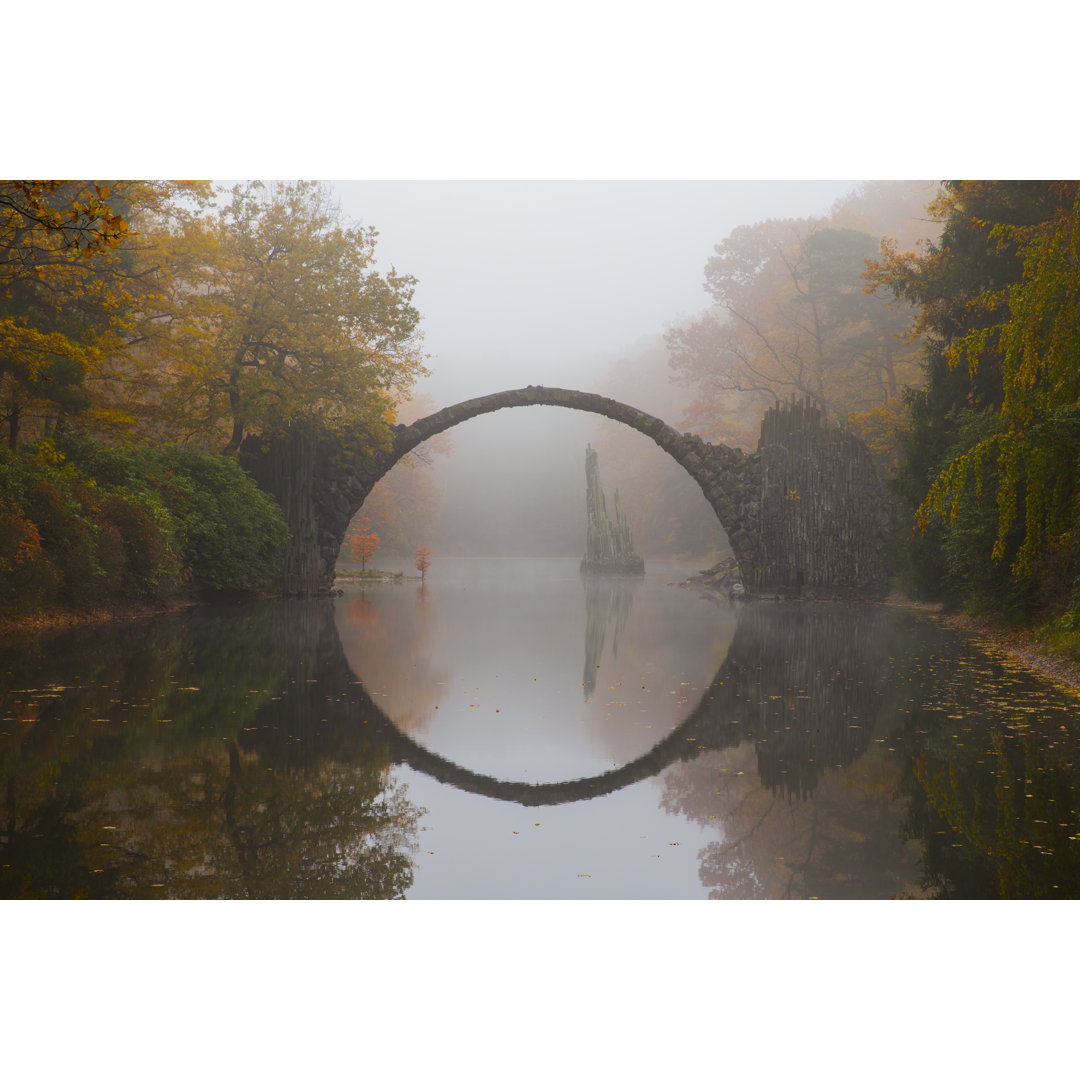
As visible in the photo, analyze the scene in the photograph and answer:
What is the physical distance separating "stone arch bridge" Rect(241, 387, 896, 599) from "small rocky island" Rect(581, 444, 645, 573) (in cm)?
1279

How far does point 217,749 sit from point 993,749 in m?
4.93

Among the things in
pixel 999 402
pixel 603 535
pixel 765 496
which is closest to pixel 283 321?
pixel 765 496

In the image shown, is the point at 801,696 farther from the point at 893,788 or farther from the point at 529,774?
the point at 529,774

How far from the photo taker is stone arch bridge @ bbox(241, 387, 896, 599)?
17969 mm

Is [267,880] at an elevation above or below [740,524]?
below

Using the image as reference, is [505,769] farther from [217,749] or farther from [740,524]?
[740,524]

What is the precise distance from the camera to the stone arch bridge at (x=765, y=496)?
18.0 metres

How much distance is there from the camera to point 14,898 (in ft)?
10.9

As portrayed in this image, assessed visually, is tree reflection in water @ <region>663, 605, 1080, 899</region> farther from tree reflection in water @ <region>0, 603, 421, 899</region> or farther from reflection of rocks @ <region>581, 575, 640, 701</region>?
reflection of rocks @ <region>581, 575, 640, 701</region>

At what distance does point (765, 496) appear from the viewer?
728 inches

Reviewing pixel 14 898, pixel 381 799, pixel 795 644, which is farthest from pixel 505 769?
pixel 795 644

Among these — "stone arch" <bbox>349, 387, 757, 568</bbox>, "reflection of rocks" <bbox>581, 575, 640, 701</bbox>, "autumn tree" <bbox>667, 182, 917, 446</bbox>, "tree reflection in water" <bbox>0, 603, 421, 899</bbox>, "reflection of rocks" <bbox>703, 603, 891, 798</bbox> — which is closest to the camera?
"tree reflection in water" <bbox>0, 603, 421, 899</bbox>

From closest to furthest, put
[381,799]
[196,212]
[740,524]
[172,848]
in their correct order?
1. [172,848]
2. [381,799]
3. [196,212]
4. [740,524]

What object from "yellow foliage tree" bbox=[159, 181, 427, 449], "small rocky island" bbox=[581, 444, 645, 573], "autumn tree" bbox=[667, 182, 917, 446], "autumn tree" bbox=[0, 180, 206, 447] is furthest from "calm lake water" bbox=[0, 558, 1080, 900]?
"small rocky island" bbox=[581, 444, 645, 573]
